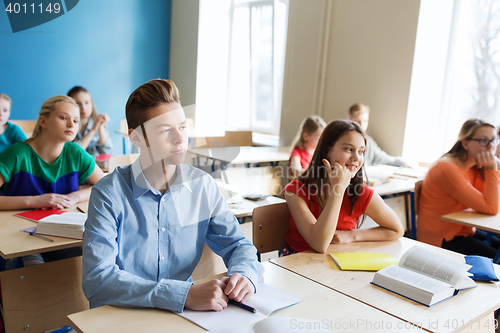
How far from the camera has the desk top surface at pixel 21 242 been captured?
1.39 meters

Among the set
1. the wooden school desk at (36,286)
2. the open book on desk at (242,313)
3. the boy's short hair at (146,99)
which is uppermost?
the boy's short hair at (146,99)

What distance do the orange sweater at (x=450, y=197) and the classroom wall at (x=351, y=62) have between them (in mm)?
1639

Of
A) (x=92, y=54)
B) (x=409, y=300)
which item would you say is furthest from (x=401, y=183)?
(x=92, y=54)

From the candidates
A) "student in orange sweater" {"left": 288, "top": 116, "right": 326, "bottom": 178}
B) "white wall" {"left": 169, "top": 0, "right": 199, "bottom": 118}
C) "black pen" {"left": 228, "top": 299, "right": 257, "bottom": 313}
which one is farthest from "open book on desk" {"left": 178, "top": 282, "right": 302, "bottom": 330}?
"white wall" {"left": 169, "top": 0, "right": 199, "bottom": 118}

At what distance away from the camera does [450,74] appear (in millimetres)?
3916

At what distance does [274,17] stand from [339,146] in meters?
4.11

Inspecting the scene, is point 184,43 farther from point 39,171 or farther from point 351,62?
point 39,171

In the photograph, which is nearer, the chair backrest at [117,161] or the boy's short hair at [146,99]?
the boy's short hair at [146,99]

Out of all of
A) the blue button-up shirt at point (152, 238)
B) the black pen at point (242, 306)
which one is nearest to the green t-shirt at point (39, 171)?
the blue button-up shirt at point (152, 238)

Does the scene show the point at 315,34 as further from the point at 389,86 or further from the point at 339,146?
the point at 339,146

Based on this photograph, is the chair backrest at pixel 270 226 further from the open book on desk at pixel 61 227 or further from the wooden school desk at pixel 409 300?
the open book on desk at pixel 61 227

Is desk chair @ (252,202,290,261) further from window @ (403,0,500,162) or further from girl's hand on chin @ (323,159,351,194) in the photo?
window @ (403,0,500,162)

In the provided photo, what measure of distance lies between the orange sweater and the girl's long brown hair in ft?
3.56

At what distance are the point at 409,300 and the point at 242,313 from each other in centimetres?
51
